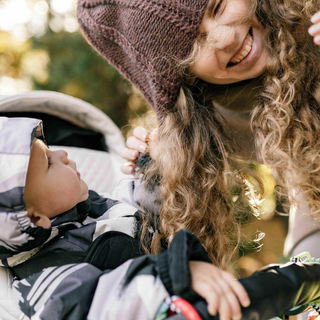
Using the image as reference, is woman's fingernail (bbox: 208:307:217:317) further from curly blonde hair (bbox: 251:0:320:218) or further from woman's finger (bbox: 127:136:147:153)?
woman's finger (bbox: 127:136:147:153)

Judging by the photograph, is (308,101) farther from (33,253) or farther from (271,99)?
(33,253)

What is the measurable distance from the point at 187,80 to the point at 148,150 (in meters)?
0.29

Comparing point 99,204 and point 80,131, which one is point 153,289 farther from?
point 80,131

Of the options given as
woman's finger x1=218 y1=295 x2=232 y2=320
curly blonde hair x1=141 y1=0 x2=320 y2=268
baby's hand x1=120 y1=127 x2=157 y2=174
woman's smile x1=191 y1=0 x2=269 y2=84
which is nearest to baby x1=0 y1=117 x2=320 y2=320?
woman's finger x1=218 y1=295 x2=232 y2=320

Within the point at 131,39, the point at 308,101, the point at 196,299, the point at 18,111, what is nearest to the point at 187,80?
the point at 131,39

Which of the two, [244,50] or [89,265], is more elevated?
[244,50]

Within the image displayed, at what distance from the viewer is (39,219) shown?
754mm

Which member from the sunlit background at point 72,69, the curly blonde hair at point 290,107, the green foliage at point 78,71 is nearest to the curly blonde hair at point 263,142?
the curly blonde hair at point 290,107

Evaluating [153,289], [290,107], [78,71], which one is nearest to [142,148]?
[290,107]

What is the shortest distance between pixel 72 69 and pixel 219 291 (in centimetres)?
184

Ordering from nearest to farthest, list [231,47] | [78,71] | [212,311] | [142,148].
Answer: [212,311] < [231,47] < [142,148] < [78,71]

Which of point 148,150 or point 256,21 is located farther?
point 148,150

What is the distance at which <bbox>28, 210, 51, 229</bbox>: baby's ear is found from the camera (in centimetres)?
74

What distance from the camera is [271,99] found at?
0.97 metres
